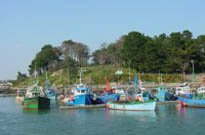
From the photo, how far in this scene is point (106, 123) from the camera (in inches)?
1832

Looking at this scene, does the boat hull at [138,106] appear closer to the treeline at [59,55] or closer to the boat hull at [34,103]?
the boat hull at [34,103]

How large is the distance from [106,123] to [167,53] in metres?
73.5

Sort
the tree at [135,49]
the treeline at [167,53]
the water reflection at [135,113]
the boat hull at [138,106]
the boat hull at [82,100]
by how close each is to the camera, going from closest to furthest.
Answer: the water reflection at [135,113] < the boat hull at [138,106] < the boat hull at [82,100] < the treeline at [167,53] < the tree at [135,49]

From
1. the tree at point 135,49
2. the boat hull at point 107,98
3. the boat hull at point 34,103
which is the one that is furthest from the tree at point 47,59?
the boat hull at point 34,103

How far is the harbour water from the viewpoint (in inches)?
1614

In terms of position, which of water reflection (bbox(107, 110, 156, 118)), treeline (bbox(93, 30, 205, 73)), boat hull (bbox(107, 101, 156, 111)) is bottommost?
water reflection (bbox(107, 110, 156, 118))

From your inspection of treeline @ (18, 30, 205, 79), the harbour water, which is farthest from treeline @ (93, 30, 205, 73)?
the harbour water

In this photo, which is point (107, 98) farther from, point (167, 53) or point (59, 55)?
point (59, 55)

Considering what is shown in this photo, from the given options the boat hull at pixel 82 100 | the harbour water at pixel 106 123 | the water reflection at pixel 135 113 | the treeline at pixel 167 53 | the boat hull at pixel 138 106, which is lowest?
the harbour water at pixel 106 123

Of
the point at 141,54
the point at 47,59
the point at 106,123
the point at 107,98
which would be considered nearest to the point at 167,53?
the point at 141,54

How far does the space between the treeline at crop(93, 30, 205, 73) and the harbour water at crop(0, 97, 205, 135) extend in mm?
54745

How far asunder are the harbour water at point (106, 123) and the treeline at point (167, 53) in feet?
180

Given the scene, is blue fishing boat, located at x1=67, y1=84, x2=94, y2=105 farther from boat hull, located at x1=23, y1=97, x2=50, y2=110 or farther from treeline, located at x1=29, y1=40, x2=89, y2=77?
treeline, located at x1=29, y1=40, x2=89, y2=77

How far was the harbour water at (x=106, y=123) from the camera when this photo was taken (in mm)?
41000
